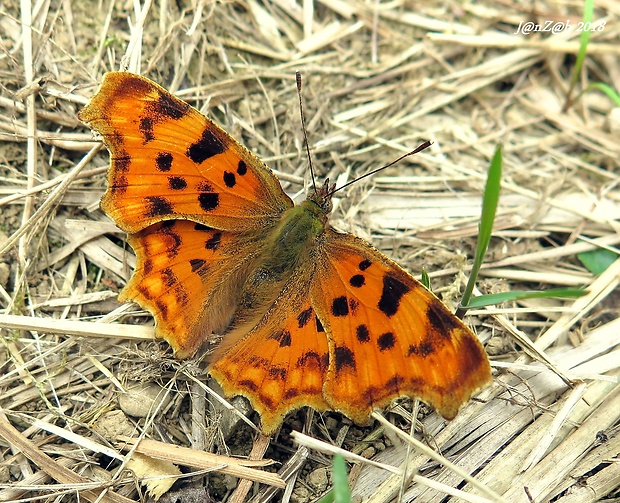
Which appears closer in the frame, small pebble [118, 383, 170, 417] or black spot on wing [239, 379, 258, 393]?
black spot on wing [239, 379, 258, 393]

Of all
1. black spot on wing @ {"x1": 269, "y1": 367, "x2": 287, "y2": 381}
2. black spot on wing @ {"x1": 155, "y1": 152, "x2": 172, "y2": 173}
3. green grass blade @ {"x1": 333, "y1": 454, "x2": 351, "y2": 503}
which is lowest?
green grass blade @ {"x1": 333, "y1": 454, "x2": 351, "y2": 503}

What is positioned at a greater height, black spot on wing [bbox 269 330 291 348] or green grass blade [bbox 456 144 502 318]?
green grass blade [bbox 456 144 502 318]

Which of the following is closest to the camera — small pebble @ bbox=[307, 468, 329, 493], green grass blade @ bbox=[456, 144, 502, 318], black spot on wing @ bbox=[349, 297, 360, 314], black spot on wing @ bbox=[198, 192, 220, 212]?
green grass blade @ bbox=[456, 144, 502, 318]

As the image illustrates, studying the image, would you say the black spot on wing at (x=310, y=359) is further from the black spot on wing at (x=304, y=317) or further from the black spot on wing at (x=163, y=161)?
the black spot on wing at (x=163, y=161)

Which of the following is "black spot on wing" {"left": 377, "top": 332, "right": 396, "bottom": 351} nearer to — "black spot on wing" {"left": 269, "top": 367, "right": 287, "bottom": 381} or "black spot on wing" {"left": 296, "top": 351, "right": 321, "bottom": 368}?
"black spot on wing" {"left": 296, "top": 351, "right": 321, "bottom": 368}

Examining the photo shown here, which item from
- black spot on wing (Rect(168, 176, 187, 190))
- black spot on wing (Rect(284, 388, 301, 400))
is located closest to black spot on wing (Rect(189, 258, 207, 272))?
black spot on wing (Rect(168, 176, 187, 190))

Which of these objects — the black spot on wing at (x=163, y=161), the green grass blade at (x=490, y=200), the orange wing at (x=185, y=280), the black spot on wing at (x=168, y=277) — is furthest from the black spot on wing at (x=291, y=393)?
the black spot on wing at (x=163, y=161)

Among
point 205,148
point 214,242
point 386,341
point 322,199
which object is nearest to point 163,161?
point 205,148

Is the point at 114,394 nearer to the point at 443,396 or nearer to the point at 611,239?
the point at 443,396
